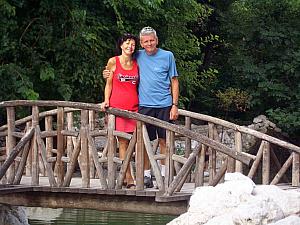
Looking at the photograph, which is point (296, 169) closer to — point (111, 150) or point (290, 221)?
point (111, 150)

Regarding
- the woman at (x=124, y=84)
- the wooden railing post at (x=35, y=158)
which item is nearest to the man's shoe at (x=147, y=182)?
the woman at (x=124, y=84)

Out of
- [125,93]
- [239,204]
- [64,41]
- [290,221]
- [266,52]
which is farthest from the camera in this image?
[266,52]

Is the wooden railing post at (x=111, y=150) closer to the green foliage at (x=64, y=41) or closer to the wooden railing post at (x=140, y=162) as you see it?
the wooden railing post at (x=140, y=162)

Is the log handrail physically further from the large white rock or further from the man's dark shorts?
the large white rock

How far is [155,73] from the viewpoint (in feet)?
27.1

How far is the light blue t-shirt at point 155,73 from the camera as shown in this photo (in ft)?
27.1

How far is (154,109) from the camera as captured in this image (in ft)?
27.7

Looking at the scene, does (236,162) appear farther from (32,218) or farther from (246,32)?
(246,32)

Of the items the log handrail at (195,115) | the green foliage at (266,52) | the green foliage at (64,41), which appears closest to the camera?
the log handrail at (195,115)

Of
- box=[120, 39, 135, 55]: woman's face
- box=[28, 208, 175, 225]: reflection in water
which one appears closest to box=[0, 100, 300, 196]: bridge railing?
box=[120, 39, 135, 55]: woman's face

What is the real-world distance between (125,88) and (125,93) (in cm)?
7

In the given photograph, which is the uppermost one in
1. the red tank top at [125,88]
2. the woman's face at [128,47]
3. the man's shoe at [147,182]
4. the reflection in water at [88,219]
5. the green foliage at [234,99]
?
the woman's face at [128,47]

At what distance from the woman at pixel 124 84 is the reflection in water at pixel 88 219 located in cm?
581

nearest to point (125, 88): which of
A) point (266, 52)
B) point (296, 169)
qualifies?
point (296, 169)
